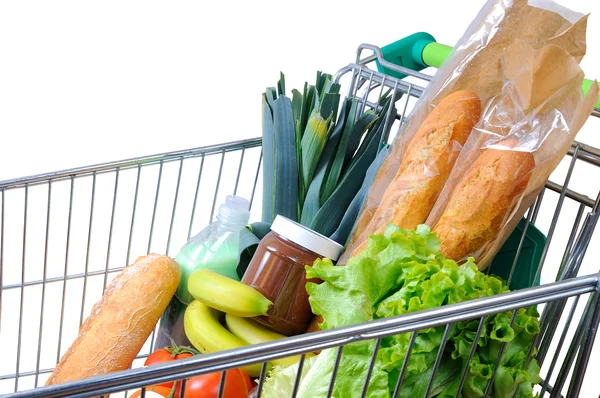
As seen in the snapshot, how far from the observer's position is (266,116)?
2.25 m

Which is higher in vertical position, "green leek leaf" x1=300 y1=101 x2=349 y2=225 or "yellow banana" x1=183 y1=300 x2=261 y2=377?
"green leek leaf" x1=300 y1=101 x2=349 y2=225

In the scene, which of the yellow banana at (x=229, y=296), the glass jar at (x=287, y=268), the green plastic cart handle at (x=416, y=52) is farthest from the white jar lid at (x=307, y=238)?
the green plastic cart handle at (x=416, y=52)

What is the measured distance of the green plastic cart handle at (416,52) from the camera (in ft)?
7.00

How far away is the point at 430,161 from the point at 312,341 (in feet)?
2.29

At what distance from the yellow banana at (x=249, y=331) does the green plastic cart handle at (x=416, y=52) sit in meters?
0.84

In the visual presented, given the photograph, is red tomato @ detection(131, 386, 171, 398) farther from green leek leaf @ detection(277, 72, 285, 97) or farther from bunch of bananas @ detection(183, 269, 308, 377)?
green leek leaf @ detection(277, 72, 285, 97)

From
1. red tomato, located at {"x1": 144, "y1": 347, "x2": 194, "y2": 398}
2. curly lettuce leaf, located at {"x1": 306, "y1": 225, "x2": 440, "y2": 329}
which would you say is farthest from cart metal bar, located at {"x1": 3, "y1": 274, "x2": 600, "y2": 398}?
red tomato, located at {"x1": 144, "y1": 347, "x2": 194, "y2": 398}

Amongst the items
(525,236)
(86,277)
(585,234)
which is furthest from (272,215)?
(585,234)

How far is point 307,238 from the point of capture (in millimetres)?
1857

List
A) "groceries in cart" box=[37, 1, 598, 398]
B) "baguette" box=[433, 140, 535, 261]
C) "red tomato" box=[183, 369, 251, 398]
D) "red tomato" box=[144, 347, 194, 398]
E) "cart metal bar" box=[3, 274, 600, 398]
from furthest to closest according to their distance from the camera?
"red tomato" box=[144, 347, 194, 398]
"red tomato" box=[183, 369, 251, 398]
"baguette" box=[433, 140, 535, 261]
"groceries in cart" box=[37, 1, 598, 398]
"cart metal bar" box=[3, 274, 600, 398]

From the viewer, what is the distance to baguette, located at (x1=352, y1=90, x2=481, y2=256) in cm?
179

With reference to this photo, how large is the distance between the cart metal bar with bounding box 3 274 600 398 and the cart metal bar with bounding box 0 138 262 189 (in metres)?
1.07

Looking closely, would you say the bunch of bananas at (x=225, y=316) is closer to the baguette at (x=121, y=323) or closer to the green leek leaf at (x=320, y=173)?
the baguette at (x=121, y=323)

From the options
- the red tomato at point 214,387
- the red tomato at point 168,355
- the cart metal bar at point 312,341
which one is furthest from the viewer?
the red tomato at point 168,355
